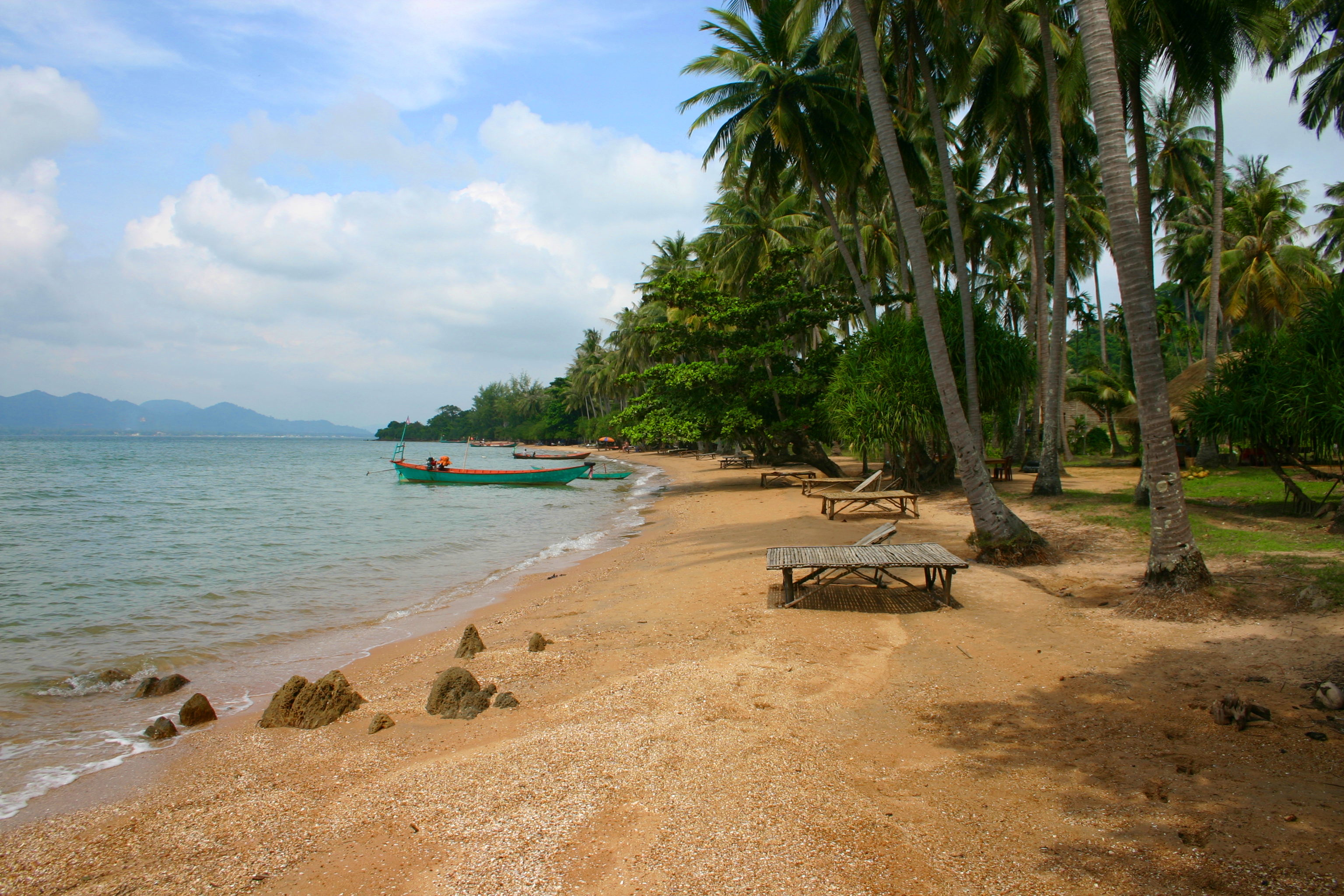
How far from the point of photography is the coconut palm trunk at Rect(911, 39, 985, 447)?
549 inches

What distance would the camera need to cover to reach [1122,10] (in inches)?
485

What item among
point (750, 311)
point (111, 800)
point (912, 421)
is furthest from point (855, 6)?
point (750, 311)

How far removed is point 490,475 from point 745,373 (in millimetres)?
13777

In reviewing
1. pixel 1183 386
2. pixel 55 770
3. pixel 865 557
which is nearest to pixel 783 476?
pixel 1183 386

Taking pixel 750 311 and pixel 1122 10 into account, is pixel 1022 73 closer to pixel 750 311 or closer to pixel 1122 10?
pixel 1122 10

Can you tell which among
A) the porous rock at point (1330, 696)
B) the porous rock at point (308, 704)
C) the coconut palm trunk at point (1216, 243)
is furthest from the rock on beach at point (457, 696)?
the coconut palm trunk at point (1216, 243)

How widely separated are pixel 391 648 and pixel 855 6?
1101 cm

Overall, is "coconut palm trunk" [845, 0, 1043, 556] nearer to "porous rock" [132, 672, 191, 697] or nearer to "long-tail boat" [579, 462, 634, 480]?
"porous rock" [132, 672, 191, 697]

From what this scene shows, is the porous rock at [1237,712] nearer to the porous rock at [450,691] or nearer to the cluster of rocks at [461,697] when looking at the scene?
the cluster of rocks at [461,697]

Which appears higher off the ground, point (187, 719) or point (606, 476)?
point (606, 476)

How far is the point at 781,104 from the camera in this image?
19547mm

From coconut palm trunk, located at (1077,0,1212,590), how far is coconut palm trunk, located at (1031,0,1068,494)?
25.2 ft

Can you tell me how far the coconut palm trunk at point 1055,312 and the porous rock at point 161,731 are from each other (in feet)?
50.7

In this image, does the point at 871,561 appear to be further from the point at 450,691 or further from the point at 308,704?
the point at 308,704
